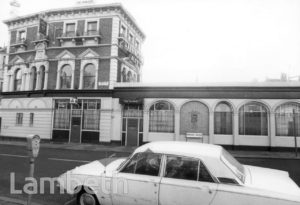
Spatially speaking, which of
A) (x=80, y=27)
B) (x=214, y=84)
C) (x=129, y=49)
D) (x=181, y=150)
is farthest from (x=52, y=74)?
(x=181, y=150)

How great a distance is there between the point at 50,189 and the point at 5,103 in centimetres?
1961

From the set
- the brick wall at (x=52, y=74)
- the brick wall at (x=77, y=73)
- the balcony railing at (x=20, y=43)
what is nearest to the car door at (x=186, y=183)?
the brick wall at (x=77, y=73)

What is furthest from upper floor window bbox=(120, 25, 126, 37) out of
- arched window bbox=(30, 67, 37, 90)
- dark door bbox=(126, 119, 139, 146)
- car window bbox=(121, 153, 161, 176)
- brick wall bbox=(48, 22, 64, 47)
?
car window bbox=(121, 153, 161, 176)

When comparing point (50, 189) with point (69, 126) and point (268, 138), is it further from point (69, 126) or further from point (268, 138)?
point (268, 138)

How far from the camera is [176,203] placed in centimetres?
361

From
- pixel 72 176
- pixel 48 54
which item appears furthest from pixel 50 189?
pixel 48 54

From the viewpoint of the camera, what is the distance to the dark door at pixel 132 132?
1714 cm

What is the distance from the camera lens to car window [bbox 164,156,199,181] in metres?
3.71

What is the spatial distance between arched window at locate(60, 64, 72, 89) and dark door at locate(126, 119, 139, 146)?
7161 millimetres

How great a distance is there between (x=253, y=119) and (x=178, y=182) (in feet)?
46.4

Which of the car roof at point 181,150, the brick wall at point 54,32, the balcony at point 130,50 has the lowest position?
the car roof at point 181,150

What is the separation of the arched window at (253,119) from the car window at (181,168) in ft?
44.2

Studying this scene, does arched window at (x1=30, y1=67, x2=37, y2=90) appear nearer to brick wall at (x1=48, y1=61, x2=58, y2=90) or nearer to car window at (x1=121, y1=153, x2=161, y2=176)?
brick wall at (x1=48, y1=61, x2=58, y2=90)

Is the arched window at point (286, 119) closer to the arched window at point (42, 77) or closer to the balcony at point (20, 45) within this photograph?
the arched window at point (42, 77)
